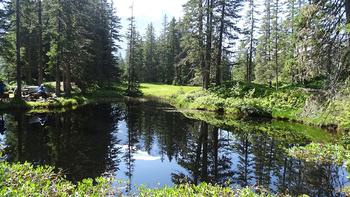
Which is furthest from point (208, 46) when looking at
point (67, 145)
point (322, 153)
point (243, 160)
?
point (67, 145)

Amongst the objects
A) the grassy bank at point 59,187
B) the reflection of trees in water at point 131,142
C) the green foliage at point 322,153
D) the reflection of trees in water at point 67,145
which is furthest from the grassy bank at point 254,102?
the grassy bank at point 59,187

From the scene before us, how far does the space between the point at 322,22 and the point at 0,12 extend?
24937mm

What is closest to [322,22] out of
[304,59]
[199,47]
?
[304,59]

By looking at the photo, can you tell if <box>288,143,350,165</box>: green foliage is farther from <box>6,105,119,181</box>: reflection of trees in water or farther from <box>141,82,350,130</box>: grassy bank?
<box>6,105,119,181</box>: reflection of trees in water

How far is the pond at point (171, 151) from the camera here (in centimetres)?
1240

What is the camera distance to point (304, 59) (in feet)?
47.3

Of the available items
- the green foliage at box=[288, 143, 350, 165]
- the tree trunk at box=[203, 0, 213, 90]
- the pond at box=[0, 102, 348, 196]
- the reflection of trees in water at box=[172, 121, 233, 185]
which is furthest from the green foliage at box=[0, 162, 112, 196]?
the tree trunk at box=[203, 0, 213, 90]

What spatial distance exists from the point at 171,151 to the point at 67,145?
5197mm

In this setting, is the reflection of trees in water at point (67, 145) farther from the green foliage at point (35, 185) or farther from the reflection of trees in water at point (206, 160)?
the green foliage at point (35, 185)

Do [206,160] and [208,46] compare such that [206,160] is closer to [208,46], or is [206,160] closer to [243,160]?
[243,160]

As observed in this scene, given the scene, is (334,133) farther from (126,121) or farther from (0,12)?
(0,12)

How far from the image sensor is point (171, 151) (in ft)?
56.3

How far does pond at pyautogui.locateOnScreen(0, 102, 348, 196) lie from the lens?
12.4 m

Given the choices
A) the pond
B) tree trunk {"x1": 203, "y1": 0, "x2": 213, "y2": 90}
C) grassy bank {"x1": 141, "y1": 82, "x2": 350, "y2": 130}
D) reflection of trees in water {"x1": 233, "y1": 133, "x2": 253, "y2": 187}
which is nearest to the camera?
the pond
